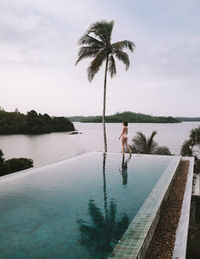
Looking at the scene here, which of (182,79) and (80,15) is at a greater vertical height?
(80,15)

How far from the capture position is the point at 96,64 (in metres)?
15.2

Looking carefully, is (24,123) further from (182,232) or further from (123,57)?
(182,232)

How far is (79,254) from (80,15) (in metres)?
16.4

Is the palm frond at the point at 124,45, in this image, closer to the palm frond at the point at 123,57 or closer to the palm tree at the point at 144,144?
the palm frond at the point at 123,57

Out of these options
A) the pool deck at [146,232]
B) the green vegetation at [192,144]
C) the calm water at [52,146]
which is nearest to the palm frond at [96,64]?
the calm water at [52,146]

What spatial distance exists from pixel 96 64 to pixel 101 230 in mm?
13035

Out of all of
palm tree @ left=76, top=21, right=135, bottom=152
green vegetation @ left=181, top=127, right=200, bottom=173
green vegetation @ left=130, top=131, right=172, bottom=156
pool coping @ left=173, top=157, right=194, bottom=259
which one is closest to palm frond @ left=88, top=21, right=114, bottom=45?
palm tree @ left=76, top=21, right=135, bottom=152

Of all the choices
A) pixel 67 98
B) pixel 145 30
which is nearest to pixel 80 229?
pixel 145 30

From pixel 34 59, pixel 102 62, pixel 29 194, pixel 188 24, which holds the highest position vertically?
pixel 188 24

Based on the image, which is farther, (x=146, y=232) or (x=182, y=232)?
(x=182, y=232)

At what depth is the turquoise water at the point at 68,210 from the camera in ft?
10.3

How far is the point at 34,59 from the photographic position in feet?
72.9

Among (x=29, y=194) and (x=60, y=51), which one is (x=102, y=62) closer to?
(x=60, y=51)

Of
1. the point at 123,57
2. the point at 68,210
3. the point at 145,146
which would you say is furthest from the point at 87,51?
the point at 68,210
